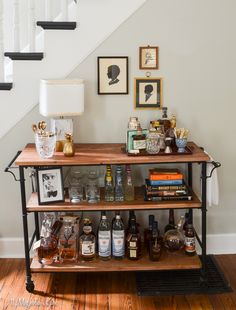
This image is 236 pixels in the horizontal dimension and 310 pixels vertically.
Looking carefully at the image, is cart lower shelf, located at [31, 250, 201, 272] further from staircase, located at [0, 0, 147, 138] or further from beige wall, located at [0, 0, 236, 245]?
staircase, located at [0, 0, 147, 138]

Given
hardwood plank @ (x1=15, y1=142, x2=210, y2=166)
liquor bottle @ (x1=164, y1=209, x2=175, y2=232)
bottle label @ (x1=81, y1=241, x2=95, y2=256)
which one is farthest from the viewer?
liquor bottle @ (x1=164, y1=209, x2=175, y2=232)

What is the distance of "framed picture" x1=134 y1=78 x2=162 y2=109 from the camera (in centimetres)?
288

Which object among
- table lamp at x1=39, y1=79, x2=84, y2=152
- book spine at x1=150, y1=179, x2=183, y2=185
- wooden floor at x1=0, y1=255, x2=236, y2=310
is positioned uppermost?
table lamp at x1=39, y1=79, x2=84, y2=152

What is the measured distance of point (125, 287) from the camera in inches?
110

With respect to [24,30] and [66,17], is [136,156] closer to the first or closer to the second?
[66,17]

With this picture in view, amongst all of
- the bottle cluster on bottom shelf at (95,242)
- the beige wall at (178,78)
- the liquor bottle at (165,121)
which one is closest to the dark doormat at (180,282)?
the bottle cluster on bottom shelf at (95,242)

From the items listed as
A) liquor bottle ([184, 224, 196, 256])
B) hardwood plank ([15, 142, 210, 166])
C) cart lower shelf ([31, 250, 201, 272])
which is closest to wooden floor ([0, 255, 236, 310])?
cart lower shelf ([31, 250, 201, 272])

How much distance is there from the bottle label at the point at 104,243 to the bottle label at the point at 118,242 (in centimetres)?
3

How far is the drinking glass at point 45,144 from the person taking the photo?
2.54 m

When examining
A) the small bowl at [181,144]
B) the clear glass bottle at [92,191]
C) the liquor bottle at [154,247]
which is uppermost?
the small bowl at [181,144]

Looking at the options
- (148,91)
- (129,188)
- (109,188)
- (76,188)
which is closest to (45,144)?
(76,188)

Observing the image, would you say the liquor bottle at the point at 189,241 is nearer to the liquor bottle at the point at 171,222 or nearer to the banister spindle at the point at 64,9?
the liquor bottle at the point at 171,222

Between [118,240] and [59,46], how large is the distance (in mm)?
1227

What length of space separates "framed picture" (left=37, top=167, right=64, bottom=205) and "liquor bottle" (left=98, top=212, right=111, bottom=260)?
0.30 metres
